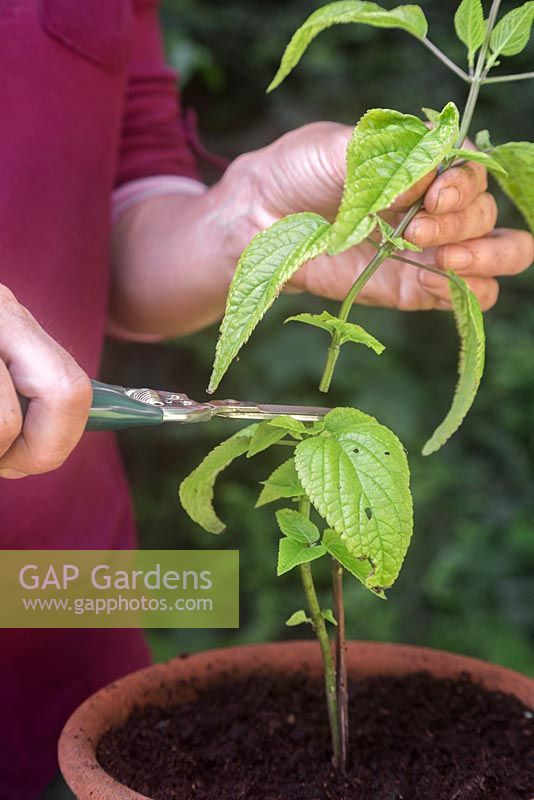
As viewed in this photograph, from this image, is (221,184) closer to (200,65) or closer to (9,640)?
(9,640)

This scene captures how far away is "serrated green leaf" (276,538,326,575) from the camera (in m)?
0.62

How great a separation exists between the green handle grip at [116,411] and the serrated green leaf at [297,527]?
12 cm

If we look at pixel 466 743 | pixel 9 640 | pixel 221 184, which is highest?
pixel 221 184

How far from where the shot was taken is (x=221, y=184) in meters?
0.99

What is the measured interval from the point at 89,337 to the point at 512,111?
122cm

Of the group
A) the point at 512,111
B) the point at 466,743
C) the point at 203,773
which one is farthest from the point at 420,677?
the point at 512,111

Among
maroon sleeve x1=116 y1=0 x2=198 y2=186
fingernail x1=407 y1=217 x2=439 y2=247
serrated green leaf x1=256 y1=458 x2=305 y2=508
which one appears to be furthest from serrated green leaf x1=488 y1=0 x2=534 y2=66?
maroon sleeve x1=116 y1=0 x2=198 y2=186

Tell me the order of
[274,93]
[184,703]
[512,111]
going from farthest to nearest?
[274,93] → [512,111] → [184,703]

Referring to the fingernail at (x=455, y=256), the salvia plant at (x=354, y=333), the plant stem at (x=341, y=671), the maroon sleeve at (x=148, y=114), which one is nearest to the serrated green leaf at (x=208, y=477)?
the salvia plant at (x=354, y=333)

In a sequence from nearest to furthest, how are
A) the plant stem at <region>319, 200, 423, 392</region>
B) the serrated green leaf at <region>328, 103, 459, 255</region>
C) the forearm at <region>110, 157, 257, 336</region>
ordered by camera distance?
the serrated green leaf at <region>328, 103, 459, 255</region>, the plant stem at <region>319, 200, 423, 392</region>, the forearm at <region>110, 157, 257, 336</region>

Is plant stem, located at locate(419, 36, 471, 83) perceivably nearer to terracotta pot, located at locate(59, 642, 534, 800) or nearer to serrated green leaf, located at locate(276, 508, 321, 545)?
serrated green leaf, located at locate(276, 508, 321, 545)

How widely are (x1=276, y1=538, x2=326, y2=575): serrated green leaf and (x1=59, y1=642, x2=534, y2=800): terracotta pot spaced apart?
22cm

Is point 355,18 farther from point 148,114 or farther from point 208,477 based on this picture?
point 148,114

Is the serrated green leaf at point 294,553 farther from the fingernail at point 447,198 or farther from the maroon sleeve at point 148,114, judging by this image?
the maroon sleeve at point 148,114
